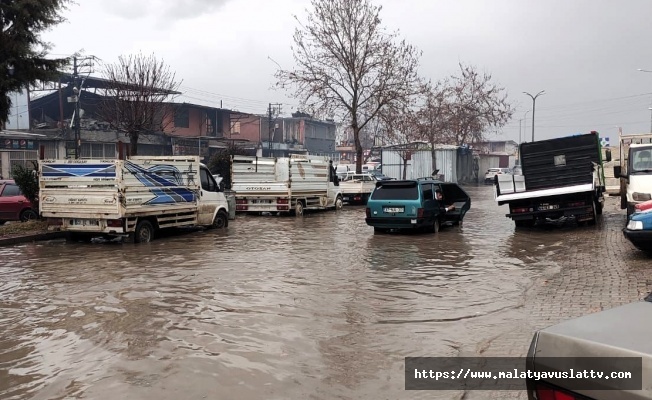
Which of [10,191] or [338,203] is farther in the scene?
[338,203]

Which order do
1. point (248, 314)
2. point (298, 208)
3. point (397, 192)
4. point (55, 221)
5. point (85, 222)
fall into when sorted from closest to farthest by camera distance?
point (248, 314), point (85, 222), point (55, 221), point (397, 192), point (298, 208)

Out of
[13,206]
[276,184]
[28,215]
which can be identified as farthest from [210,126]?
[13,206]

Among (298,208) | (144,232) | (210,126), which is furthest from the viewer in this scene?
(210,126)

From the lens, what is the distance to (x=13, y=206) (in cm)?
1681

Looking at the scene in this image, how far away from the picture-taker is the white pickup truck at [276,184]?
856 inches

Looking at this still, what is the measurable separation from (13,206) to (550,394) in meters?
18.2

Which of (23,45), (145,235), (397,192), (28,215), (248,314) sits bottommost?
(248,314)

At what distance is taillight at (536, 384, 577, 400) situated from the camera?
228 centimetres

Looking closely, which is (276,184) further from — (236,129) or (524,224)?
(236,129)

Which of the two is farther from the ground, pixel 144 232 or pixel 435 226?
pixel 144 232

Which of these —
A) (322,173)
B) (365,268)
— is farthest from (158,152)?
(365,268)

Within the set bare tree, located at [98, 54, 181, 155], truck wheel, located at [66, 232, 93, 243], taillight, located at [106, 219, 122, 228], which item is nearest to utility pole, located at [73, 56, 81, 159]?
bare tree, located at [98, 54, 181, 155]

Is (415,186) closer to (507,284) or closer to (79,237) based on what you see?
(507,284)

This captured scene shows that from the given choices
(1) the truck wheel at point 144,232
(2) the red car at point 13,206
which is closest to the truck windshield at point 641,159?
(1) the truck wheel at point 144,232
